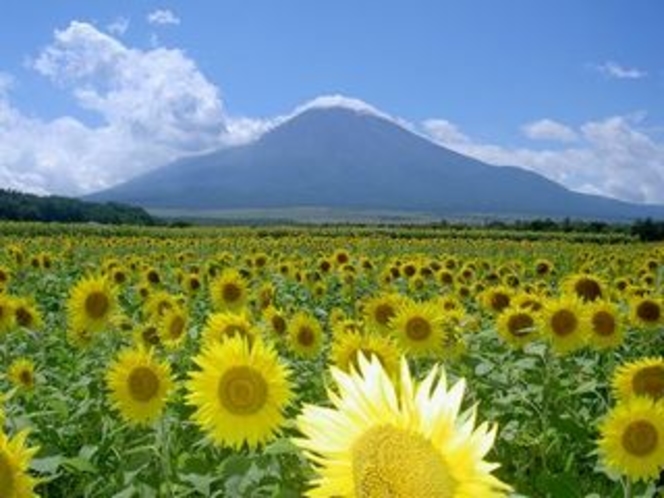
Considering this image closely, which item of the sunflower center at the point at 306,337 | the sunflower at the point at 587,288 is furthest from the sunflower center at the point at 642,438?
the sunflower at the point at 587,288

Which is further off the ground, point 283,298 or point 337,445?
point 337,445

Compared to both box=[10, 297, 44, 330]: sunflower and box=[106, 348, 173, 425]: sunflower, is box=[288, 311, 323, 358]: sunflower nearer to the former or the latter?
box=[106, 348, 173, 425]: sunflower

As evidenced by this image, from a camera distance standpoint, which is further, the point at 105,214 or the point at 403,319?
the point at 105,214

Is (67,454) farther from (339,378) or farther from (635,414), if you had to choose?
(339,378)

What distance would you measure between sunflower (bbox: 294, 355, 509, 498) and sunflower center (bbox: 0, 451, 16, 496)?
47.0 inches

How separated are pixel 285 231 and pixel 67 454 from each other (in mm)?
45789

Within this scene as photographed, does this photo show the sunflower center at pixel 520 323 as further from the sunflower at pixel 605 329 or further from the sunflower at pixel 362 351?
the sunflower at pixel 362 351

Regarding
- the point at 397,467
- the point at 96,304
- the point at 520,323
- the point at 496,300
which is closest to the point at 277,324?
the point at 96,304

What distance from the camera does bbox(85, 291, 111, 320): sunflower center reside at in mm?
7824

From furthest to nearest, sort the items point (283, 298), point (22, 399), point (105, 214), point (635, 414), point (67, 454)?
point (105, 214) < point (283, 298) < point (22, 399) < point (67, 454) < point (635, 414)

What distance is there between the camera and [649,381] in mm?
5617

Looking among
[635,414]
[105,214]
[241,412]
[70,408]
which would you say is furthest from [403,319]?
[105,214]

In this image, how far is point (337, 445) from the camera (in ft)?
5.44

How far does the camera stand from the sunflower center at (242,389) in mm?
3691
